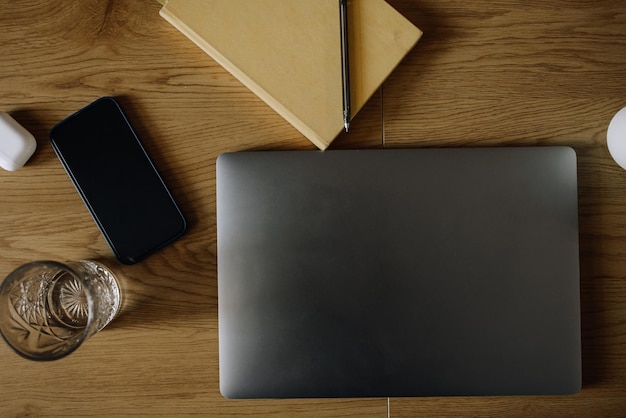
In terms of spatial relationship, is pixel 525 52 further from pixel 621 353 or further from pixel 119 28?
pixel 119 28

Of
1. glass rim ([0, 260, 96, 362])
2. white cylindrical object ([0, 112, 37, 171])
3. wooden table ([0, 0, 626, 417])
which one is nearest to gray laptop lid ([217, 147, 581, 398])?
wooden table ([0, 0, 626, 417])

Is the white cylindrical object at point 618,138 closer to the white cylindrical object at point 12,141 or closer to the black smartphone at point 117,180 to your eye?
the black smartphone at point 117,180

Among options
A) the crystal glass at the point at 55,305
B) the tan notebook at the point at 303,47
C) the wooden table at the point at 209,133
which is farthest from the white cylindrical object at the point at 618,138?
the crystal glass at the point at 55,305

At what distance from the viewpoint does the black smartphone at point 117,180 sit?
24.5 inches

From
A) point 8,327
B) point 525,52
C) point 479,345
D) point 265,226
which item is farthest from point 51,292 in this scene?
point 525,52

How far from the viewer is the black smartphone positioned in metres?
0.62

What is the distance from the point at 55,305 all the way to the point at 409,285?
0.43m

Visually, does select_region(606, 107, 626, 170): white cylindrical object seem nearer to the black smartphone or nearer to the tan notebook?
the tan notebook

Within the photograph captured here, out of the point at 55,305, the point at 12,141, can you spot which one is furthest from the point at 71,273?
the point at 12,141

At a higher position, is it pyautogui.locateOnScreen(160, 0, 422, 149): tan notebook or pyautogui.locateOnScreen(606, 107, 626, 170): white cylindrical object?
pyautogui.locateOnScreen(160, 0, 422, 149): tan notebook

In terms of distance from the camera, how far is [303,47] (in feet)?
2.00

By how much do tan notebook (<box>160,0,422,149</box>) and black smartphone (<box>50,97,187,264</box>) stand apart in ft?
0.51

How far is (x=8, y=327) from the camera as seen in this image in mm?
578

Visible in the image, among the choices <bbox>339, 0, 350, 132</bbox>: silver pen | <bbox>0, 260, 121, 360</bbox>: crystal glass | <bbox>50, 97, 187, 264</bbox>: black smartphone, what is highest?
<bbox>339, 0, 350, 132</bbox>: silver pen
